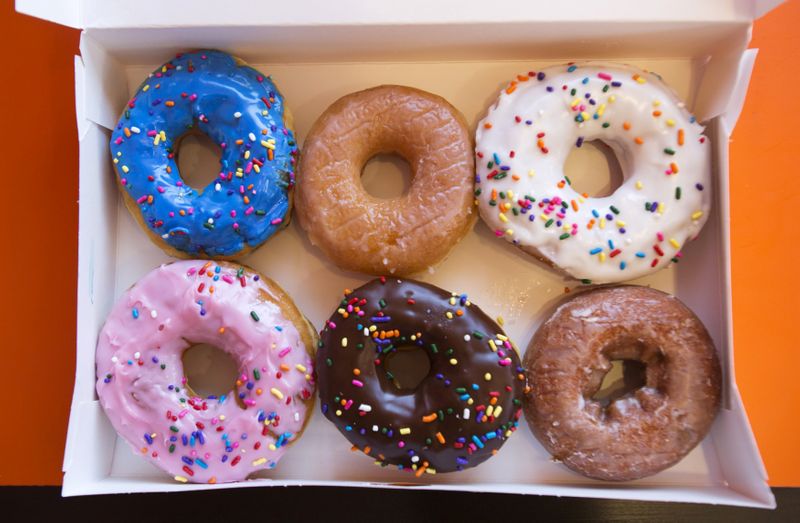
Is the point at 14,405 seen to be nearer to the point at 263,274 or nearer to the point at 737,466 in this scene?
the point at 263,274

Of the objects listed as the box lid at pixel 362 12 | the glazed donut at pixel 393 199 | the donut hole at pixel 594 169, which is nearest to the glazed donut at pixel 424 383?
the glazed donut at pixel 393 199

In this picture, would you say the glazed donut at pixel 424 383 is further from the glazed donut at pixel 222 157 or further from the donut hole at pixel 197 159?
the donut hole at pixel 197 159

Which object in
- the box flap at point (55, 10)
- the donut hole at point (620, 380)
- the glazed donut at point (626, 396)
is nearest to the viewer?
the box flap at point (55, 10)

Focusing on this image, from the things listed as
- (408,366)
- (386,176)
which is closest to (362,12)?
(386,176)

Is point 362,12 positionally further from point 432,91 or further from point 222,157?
point 222,157

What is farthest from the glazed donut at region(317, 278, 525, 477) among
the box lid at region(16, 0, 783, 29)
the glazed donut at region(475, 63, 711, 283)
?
the box lid at region(16, 0, 783, 29)

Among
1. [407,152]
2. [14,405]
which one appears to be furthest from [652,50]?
[14,405]
